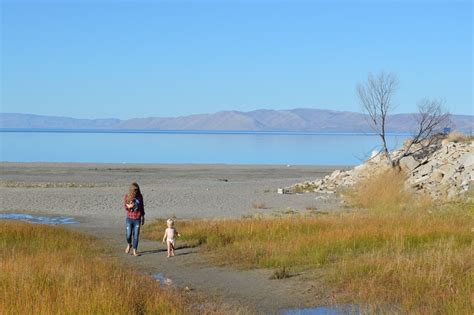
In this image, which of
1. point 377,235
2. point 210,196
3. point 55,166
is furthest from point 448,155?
point 55,166

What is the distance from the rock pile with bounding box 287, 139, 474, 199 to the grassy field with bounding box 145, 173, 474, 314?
3265 mm

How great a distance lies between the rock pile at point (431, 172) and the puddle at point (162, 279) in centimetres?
1461

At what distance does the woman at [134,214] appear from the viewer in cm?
1551

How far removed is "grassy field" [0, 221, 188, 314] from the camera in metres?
8.59

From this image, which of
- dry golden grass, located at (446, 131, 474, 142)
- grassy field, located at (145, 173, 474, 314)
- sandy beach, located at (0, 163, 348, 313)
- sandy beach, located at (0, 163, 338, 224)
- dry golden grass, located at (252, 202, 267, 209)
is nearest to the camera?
grassy field, located at (145, 173, 474, 314)

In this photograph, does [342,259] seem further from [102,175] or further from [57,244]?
[102,175]

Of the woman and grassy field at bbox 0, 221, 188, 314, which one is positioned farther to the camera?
the woman

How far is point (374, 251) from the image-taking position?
13930 millimetres

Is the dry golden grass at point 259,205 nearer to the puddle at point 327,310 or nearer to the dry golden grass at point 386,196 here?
the dry golden grass at point 386,196

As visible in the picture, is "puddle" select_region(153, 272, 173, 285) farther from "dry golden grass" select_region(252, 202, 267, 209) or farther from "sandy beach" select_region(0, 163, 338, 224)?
"dry golden grass" select_region(252, 202, 267, 209)

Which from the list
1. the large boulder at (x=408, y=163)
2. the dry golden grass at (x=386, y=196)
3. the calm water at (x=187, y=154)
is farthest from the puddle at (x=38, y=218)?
the calm water at (x=187, y=154)

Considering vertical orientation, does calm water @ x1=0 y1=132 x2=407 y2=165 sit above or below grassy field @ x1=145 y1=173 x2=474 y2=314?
above

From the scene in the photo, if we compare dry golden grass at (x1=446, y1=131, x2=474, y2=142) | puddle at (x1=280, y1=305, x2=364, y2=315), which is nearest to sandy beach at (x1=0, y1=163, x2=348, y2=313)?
puddle at (x1=280, y1=305, x2=364, y2=315)

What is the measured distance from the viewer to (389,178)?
98.6 feet
